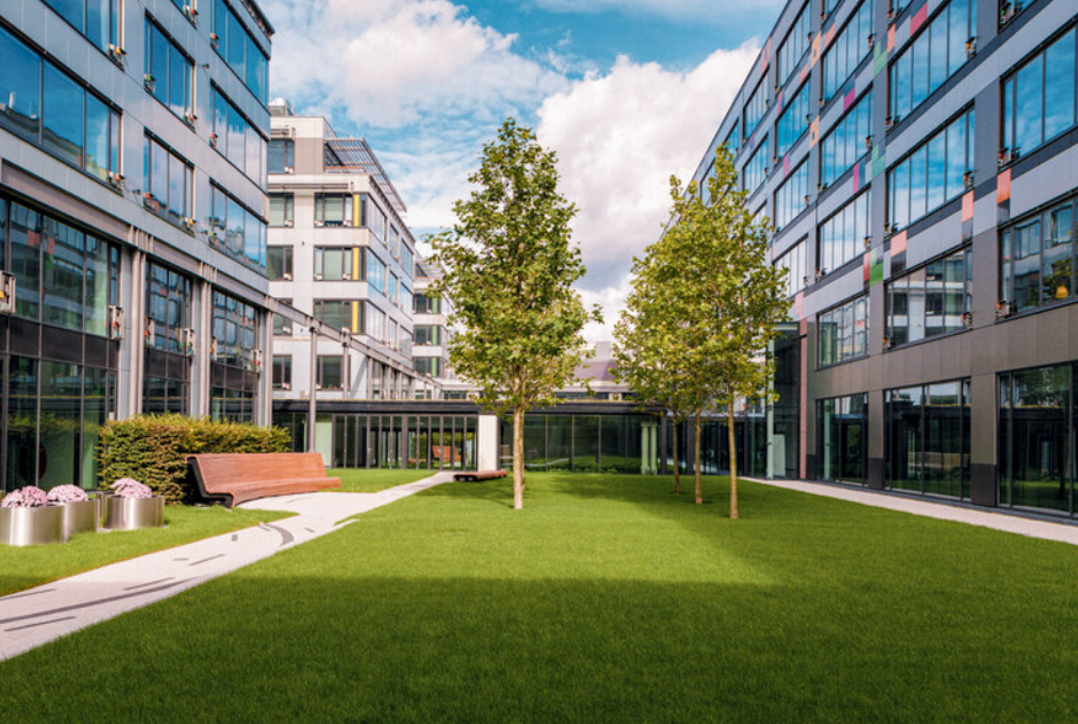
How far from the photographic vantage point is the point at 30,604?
Answer: 25.2ft

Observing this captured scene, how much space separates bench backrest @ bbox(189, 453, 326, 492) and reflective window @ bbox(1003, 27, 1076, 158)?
19.9 meters

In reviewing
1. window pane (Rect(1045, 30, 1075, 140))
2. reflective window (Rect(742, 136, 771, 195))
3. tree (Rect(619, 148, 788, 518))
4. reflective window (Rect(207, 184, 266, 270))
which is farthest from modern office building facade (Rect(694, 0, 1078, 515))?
reflective window (Rect(207, 184, 266, 270))

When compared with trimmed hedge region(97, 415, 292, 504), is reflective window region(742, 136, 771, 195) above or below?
above

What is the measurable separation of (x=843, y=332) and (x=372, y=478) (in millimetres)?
19276

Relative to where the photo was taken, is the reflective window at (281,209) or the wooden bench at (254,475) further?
the reflective window at (281,209)

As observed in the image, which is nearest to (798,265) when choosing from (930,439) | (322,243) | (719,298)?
(930,439)

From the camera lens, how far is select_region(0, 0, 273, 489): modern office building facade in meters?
16.8

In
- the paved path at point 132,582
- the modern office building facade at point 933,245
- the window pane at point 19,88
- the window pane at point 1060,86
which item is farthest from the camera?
the modern office building facade at point 933,245

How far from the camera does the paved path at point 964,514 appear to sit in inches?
606

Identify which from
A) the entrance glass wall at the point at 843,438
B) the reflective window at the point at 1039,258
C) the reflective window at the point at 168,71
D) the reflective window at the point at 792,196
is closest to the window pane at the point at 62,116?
the reflective window at the point at 168,71

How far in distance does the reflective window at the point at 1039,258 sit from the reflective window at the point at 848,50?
12770 millimetres

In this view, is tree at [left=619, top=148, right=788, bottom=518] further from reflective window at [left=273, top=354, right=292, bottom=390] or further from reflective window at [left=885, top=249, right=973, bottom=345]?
reflective window at [left=273, top=354, right=292, bottom=390]

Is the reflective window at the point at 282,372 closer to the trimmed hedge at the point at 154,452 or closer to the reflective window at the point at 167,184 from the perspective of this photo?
the reflective window at the point at 167,184

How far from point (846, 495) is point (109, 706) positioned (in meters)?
24.7
